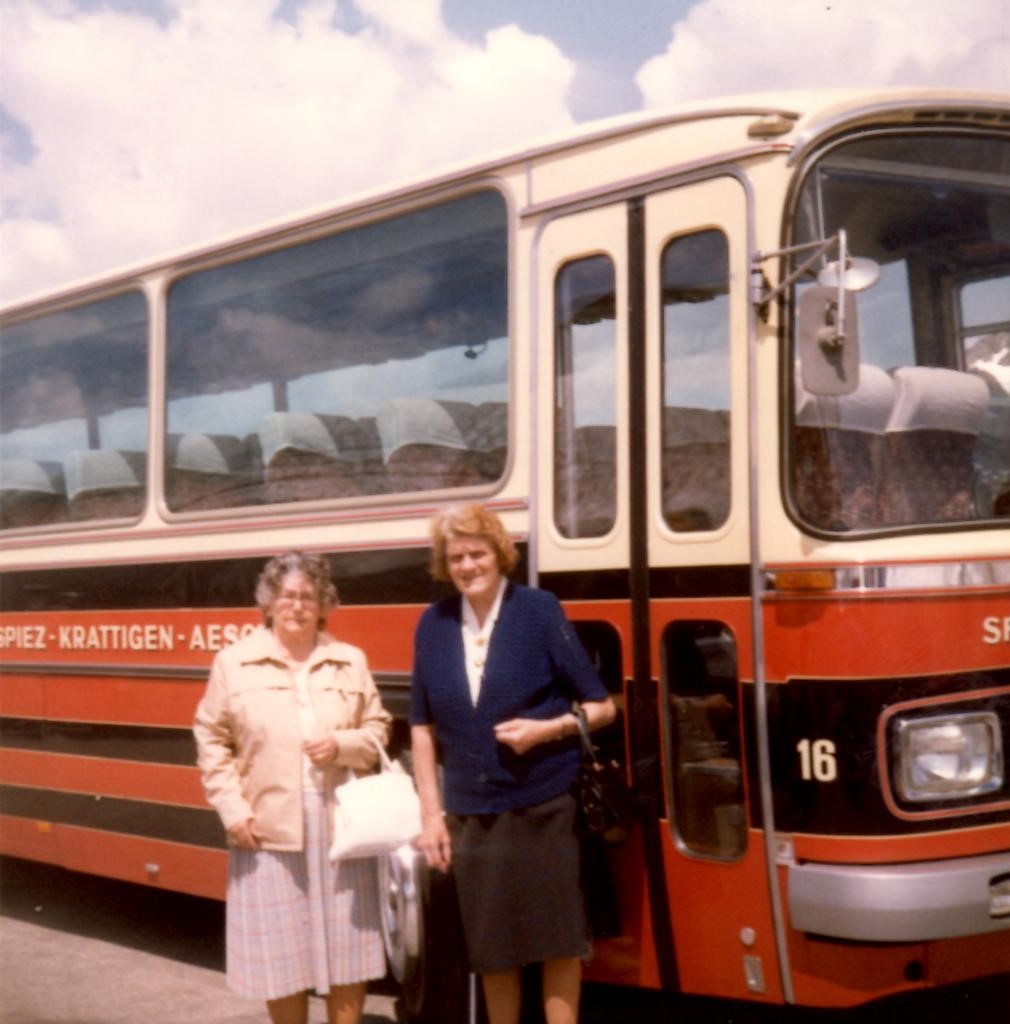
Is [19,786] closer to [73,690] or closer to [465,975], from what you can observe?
[73,690]

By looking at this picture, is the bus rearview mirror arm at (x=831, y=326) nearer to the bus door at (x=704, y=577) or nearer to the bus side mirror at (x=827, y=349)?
the bus side mirror at (x=827, y=349)

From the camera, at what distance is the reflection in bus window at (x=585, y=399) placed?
4.87 metres

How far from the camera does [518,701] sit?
4457 millimetres

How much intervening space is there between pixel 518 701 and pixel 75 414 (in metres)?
3.49

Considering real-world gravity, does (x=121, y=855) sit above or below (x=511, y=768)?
below

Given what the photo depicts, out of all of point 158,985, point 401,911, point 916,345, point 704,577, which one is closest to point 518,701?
point 704,577

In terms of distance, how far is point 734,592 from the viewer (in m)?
4.47

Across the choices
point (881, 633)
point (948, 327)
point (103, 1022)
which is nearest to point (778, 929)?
point (881, 633)

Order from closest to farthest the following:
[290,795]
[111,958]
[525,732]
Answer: [525,732]
[290,795]
[111,958]

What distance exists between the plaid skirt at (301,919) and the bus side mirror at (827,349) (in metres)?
2.03

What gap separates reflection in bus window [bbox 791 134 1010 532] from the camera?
4.39 meters

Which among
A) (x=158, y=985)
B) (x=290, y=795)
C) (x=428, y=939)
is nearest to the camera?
(x=290, y=795)

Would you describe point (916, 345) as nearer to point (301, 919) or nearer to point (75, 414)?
point (301, 919)

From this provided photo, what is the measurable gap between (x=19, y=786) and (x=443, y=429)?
321 cm
